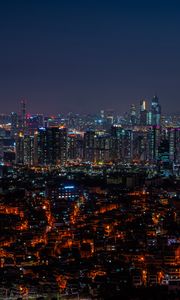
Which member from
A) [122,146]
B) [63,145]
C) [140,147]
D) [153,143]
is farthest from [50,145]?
[153,143]

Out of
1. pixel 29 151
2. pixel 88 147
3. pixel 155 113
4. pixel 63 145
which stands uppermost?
pixel 155 113

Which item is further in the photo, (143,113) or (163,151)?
(143,113)

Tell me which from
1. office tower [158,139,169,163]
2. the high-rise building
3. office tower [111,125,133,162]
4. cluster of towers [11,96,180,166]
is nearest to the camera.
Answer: the high-rise building

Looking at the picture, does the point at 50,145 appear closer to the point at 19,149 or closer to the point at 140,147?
the point at 19,149

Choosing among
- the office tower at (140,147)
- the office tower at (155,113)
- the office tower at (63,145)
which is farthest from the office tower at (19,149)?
the office tower at (155,113)

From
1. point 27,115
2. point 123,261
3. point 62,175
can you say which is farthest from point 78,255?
point 27,115

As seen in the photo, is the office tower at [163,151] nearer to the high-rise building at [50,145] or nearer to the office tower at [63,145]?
the office tower at [63,145]

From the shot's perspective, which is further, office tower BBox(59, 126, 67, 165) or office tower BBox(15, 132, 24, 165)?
office tower BBox(15, 132, 24, 165)

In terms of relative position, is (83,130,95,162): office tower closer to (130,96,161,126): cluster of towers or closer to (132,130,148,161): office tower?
(132,130,148,161): office tower

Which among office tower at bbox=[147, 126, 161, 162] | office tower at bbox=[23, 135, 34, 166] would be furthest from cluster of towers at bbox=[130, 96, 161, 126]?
office tower at bbox=[23, 135, 34, 166]

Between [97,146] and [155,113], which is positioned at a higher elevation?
[155,113]

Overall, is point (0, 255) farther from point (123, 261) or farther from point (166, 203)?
point (166, 203)
